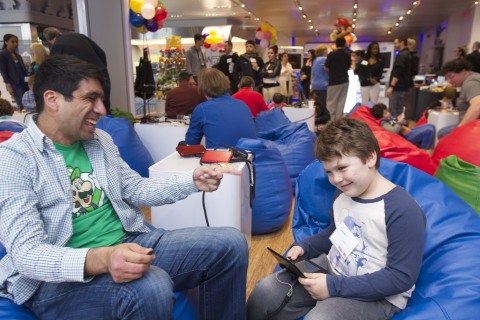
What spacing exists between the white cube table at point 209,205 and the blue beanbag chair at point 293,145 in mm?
1086

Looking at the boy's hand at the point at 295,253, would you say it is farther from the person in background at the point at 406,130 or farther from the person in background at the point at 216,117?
the person in background at the point at 406,130

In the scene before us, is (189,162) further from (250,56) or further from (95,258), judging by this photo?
(250,56)

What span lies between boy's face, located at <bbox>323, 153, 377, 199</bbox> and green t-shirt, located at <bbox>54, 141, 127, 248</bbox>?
0.78 meters

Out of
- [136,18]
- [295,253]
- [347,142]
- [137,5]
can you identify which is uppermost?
[137,5]

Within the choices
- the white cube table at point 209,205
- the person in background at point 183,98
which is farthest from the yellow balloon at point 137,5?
the white cube table at point 209,205

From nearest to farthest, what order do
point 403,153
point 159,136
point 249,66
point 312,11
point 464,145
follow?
point 403,153 → point 464,145 → point 159,136 → point 249,66 → point 312,11

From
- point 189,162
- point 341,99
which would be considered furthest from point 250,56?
point 189,162

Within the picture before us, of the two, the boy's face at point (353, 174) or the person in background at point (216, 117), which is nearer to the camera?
the boy's face at point (353, 174)

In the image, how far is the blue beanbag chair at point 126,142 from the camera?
3199mm

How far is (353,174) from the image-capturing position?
3.97 feet

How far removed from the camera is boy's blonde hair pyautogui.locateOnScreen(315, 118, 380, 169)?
4.00 ft

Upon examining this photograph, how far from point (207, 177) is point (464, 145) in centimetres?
181

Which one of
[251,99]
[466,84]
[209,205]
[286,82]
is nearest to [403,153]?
[209,205]

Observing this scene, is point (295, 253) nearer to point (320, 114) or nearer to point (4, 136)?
point (4, 136)
